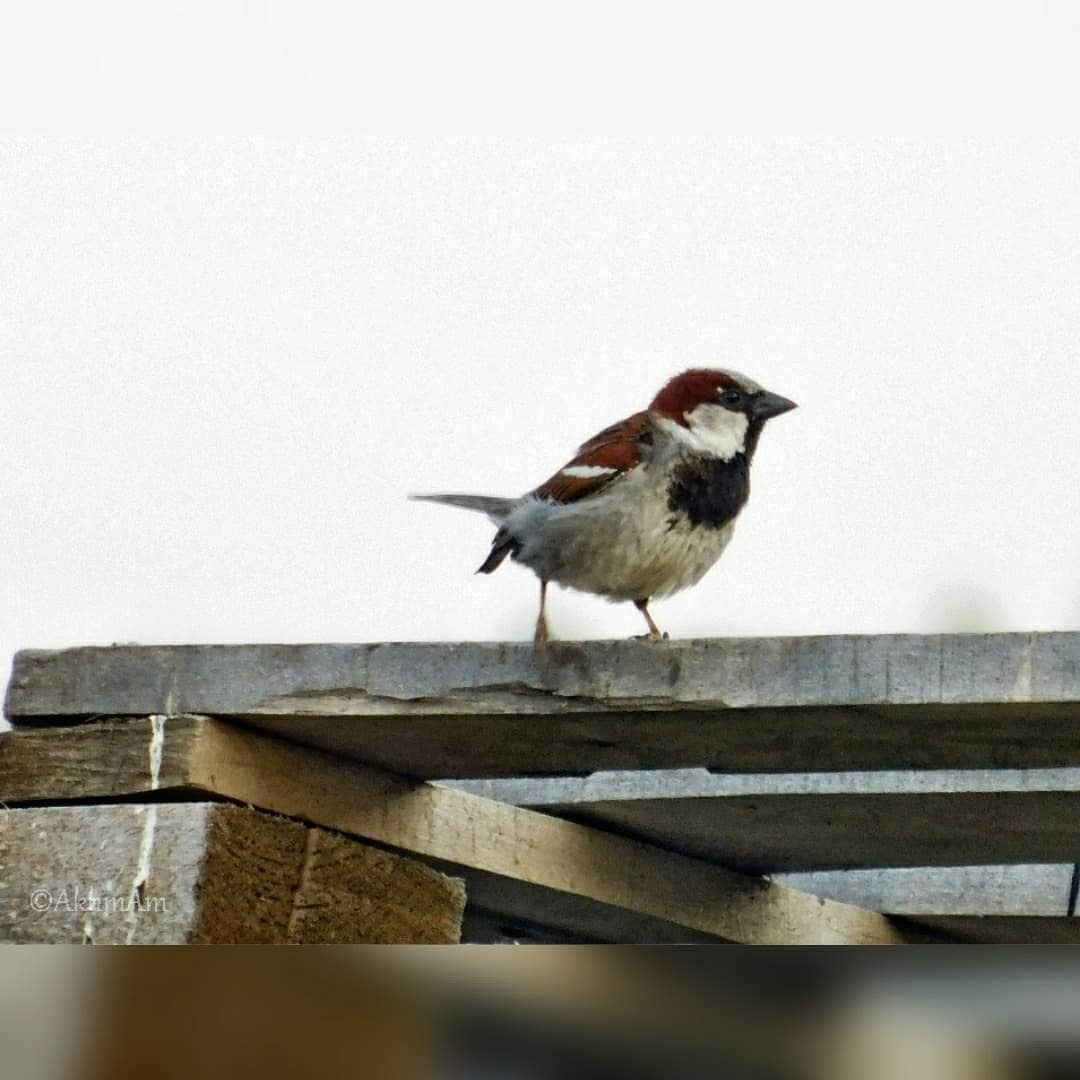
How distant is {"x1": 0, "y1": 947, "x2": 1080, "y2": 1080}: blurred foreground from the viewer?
1.68 meters

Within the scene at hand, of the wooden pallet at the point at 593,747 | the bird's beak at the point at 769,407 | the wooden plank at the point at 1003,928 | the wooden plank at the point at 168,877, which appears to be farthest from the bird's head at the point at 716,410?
the wooden plank at the point at 168,877

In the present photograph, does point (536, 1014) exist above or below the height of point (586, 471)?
below

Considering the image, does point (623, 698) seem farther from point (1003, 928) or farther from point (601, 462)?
point (601, 462)

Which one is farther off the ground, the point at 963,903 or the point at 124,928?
the point at 963,903

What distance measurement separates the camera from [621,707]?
96.7 inches

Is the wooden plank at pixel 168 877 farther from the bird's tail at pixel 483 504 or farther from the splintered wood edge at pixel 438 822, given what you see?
the bird's tail at pixel 483 504

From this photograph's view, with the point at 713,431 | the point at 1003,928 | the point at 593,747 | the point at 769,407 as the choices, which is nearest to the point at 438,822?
the point at 593,747

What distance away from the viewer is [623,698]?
2455 mm

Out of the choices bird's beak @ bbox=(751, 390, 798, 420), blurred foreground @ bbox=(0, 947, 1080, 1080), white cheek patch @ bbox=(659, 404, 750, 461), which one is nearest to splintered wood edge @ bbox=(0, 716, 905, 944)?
blurred foreground @ bbox=(0, 947, 1080, 1080)

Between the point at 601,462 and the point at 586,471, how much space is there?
0.15ft

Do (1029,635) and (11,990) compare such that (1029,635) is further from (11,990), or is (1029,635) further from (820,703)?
(11,990)

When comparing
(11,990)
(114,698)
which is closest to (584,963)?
(11,990)

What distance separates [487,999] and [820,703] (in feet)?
2.11

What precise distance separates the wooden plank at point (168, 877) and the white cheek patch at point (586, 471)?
1.40 meters
